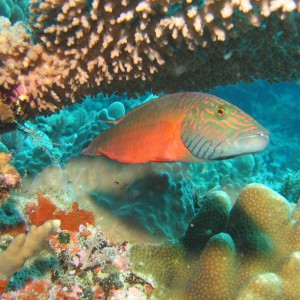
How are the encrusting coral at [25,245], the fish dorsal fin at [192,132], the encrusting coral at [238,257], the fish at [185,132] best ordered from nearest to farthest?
the encrusting coral at [25,245] < the fish at [185,132] < the fish dorsal fin at [192,132] < the encrusting coral at [238,257]

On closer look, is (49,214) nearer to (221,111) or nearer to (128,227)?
(128,227)

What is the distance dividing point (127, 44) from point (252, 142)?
4.40 ft

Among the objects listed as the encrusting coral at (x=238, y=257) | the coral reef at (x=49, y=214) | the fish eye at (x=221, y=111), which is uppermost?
the fish eye at (x=221, y=111)

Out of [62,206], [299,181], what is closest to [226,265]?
[62,206]

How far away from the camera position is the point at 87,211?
3590 mm

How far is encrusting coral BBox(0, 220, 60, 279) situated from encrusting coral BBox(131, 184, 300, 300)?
4.71 ft

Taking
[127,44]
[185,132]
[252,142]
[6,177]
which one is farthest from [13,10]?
[252,142]

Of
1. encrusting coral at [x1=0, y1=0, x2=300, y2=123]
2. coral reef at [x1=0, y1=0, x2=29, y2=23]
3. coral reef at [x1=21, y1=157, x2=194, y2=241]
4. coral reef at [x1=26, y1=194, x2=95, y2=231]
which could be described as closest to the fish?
encrusting coral at [x1=0, y1=0, x2=300, y2=123]

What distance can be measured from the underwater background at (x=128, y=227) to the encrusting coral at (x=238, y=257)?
0.03 ft

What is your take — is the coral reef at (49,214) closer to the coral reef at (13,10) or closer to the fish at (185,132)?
the fish at (185,132)

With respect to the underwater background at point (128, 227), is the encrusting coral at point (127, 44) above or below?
above

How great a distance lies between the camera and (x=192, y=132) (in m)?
2.44

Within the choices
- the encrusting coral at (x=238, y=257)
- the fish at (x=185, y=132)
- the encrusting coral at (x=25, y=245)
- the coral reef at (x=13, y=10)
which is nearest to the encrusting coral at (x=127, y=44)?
the fish at (x=185, y=132)

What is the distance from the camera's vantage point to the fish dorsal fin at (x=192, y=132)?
2.42 metres
